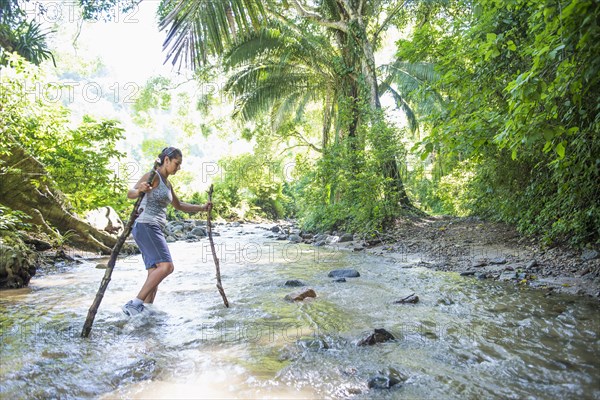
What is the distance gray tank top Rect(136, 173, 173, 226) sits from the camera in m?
4.13

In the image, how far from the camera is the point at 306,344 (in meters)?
3.25

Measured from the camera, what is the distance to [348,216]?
12.8 m

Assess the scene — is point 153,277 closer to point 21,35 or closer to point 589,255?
point 589,255

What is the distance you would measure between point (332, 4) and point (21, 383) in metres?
14.8

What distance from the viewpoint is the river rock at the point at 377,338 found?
3.21 m

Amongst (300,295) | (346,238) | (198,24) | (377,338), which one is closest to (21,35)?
(198,24)

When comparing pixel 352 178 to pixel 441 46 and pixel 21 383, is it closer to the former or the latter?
pixel 441 46

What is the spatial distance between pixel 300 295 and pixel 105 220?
7879 mm

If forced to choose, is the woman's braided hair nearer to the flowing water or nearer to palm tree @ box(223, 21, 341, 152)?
the flowing water

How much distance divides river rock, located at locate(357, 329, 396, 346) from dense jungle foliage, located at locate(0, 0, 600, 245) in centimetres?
178

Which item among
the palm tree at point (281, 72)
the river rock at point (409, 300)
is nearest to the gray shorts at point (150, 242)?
the river rock at point (409, 300)

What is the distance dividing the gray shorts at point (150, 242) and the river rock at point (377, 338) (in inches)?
89.8

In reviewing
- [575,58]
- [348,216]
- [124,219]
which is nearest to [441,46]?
[575,58]

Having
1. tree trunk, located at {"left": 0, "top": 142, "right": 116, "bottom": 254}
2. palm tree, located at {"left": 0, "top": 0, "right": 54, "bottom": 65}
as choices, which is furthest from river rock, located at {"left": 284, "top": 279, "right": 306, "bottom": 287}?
palm tree, located at {"left": 0, "top": 0, "right": 54, "bottom": 65}
